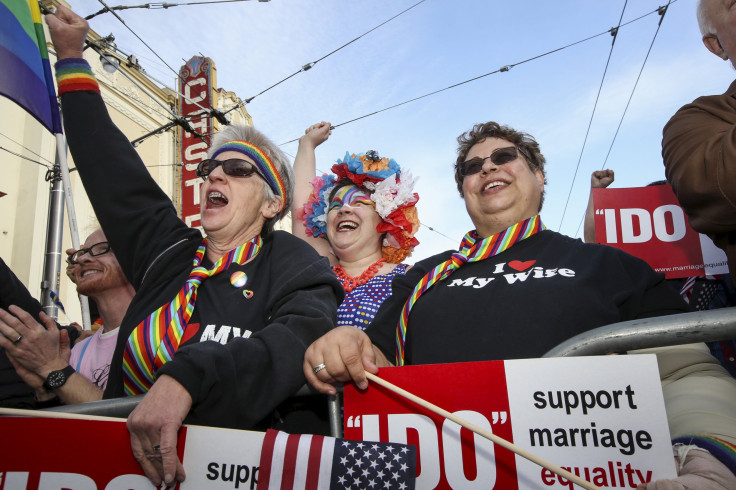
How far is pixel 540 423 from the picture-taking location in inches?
47.2

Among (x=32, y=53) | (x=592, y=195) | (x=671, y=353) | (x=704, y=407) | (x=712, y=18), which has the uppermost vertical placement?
(x=32, y=53)

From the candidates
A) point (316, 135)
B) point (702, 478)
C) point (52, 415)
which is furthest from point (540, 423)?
point (316, 135)

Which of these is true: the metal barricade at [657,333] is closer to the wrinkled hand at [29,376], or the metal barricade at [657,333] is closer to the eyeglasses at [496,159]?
the eyeglasses at [496,159]

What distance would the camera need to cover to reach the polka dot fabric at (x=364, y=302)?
2805 millimetres

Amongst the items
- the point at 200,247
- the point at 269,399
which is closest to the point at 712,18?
the point at 269,399

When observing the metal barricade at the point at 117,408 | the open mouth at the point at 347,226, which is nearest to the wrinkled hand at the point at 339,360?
the metal barricade at the point at 117,408

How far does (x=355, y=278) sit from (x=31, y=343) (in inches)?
75.5

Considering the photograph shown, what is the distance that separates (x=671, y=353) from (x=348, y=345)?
3.08 feet

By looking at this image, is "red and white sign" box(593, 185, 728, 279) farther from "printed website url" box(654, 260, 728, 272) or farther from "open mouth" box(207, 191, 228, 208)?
"open mouth" box(207, 191, 228, 208)

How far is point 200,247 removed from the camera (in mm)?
2189

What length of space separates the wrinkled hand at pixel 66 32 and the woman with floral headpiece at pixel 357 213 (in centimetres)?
187

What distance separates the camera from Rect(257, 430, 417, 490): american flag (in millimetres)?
1151

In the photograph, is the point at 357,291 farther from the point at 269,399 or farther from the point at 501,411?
the point at 501,411

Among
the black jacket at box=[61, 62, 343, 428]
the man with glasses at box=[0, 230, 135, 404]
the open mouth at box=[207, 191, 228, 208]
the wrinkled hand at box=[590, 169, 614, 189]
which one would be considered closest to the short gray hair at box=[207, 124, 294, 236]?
the open mouth at box=[207, 191, 228, 208]
